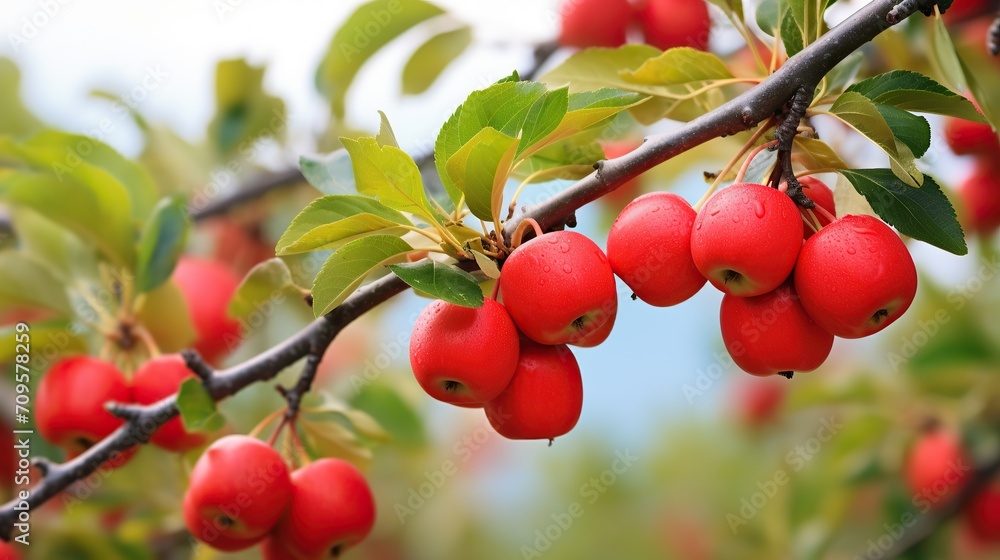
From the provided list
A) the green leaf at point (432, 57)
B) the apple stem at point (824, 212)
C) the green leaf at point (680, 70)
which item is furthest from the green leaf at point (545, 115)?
the green leaf at point (432, 57)

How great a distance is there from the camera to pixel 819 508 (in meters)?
2.09

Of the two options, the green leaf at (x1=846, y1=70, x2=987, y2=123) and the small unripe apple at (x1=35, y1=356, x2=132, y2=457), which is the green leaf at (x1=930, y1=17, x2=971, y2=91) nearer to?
the green leaf at (x1=846, y1=70, x2=987, y2=123)

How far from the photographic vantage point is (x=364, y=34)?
5.53 ft

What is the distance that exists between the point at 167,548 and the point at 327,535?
1116 mm

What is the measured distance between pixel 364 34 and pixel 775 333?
1159mm

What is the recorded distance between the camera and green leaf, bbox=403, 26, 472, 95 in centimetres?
181

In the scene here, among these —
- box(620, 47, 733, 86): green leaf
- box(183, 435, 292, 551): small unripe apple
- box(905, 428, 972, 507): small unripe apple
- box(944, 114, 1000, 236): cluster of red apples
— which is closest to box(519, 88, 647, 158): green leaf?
box(620, 47, 733, 86): green leaf

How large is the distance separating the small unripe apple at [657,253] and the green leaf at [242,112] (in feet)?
4.77

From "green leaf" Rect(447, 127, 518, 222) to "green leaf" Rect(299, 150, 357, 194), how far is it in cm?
27

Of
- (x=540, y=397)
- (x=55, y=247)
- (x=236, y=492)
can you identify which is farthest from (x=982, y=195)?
(x=55, y=247)

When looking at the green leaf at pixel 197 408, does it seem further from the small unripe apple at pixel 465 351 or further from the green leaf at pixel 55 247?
the green leaf at pixel 55 247

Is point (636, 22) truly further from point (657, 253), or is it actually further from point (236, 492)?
point (236, 492)

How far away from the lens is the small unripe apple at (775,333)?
0.85 meters

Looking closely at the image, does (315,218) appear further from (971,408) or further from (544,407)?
(971,408)
